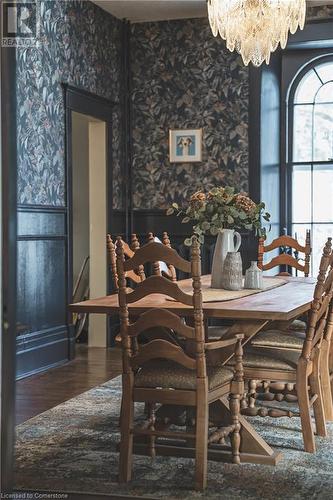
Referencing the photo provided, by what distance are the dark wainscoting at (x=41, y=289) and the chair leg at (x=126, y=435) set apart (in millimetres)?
2628

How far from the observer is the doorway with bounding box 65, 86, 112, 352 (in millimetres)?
7137

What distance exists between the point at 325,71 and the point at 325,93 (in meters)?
0.22

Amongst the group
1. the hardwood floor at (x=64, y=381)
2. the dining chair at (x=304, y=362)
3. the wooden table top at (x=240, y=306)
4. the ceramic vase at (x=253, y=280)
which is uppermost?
the ceramic vase at (x=253, y=280)

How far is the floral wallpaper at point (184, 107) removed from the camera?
307 inches

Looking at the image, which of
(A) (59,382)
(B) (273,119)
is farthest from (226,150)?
(A) (59,382)

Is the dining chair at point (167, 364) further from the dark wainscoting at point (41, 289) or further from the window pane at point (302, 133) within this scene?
the window pane at point (302, 133)

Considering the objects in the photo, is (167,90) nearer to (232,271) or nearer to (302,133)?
(302,133)

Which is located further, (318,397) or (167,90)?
(167,90)

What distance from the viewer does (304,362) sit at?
4051mm

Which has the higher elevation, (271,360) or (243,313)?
(243,313)

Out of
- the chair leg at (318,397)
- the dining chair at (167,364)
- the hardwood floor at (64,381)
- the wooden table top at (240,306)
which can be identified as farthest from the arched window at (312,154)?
the dining chair at (167,364)

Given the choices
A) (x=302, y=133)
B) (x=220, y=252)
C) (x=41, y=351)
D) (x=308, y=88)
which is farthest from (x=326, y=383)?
(x=308, y=88)

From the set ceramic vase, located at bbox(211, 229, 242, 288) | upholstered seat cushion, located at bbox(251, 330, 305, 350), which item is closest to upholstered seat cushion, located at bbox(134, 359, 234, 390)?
upholstered seat cushion, located at bbox(251, 330, 305, 350)

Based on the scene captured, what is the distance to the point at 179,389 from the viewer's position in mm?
3551
